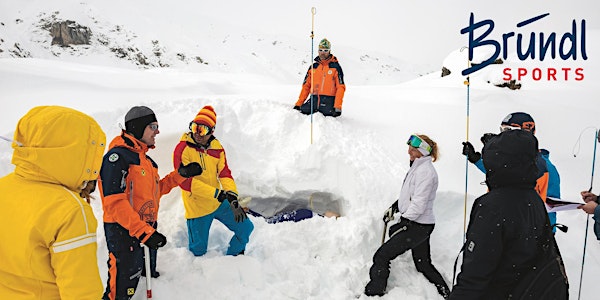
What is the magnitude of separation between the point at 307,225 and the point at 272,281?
105 centimetres

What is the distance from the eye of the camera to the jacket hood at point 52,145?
1722mm

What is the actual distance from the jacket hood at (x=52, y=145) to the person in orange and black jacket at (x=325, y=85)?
17.9 feet

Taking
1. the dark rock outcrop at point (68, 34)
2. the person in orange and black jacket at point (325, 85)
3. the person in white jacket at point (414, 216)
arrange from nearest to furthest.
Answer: the person in white jacket at point (414, 216)
the person in orange and black jacket at point (325, 85)
the dark rock outcrop at point (68, 34)

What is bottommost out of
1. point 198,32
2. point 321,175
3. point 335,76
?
point 321,175

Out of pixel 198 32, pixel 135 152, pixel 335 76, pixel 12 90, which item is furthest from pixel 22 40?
pixel 135 152

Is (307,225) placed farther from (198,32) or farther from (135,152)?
(198,32)

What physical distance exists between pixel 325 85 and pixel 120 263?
16.6 ft

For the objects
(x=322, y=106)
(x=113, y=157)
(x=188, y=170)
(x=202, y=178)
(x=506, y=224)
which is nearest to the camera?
(x=506, y=224)

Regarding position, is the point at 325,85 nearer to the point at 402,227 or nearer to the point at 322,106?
the point at 322,106

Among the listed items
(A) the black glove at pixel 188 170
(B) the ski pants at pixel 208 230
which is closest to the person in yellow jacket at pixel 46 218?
(A) the black glove at pixel 188 170

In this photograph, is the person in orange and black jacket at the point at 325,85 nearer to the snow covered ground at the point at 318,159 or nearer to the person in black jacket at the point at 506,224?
the snow covered ground at the point at 318,159

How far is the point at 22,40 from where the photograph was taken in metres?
30.8

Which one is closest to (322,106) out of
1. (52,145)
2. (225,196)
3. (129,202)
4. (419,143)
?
(419,143)

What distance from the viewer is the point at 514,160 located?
1.99 meters
